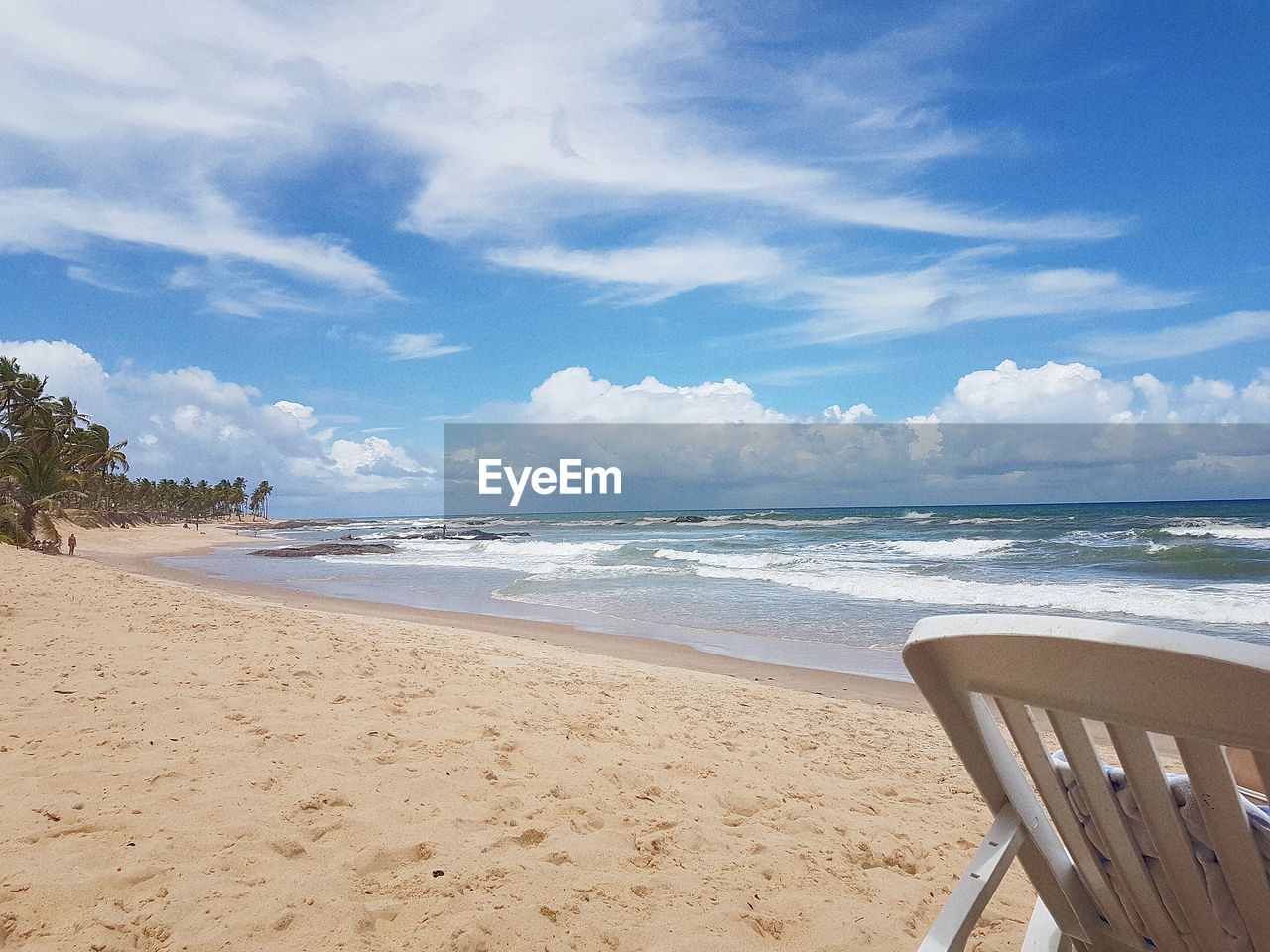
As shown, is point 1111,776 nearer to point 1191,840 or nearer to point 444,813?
point 1191,840

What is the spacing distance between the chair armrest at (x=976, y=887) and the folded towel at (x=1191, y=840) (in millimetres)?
138

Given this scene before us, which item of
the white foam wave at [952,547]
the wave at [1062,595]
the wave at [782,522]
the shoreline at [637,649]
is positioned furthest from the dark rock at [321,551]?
the wave at [782,522]

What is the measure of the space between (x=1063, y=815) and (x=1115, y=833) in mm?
94

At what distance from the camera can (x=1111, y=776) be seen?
5.17 ft

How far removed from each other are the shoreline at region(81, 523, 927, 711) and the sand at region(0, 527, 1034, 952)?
0.90 metres

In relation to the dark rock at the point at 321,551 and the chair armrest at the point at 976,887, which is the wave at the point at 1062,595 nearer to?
the chair armrest at the point at 976,887

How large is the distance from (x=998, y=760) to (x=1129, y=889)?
40 centimetres

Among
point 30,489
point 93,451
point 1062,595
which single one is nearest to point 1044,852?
point 1062,595

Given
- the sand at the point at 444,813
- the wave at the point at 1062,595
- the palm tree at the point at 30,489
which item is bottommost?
the wave at the point at 1062,595

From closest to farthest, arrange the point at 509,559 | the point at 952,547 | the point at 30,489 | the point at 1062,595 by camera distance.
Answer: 1. the point at 1062,595
2. the point at 30,489
3. the point at 509,559
4. the point at 952,547

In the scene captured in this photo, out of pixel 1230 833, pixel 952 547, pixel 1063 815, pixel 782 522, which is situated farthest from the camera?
pixel 782 522

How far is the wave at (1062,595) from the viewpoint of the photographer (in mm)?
11977

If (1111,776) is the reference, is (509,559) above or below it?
below

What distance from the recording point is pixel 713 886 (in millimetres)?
2936
